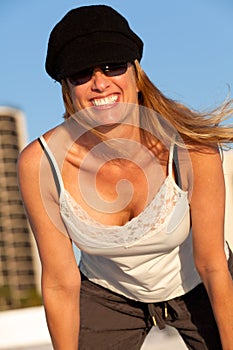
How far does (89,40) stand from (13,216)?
9064 centimetres

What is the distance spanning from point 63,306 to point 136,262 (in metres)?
0.32

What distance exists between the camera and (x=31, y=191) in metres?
3.22

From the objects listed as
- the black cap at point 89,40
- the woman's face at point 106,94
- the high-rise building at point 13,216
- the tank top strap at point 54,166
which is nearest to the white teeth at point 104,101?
the woman's face at point 106,94

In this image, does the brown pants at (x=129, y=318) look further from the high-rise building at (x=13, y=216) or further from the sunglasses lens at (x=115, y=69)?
the high-rise building at (x=13, y=216)

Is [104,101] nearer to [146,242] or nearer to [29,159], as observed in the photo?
[29,159]

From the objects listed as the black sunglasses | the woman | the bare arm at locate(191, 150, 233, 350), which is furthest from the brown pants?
the black sunglasses

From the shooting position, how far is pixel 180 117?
316 cm

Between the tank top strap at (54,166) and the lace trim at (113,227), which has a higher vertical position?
the tank top strap at (54,166)

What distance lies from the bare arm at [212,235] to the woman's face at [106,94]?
31cm

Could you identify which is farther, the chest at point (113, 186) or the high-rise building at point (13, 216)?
the high-rise building at point (13, 216)

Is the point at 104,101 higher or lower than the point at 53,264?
higher

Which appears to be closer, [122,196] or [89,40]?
[89,40]

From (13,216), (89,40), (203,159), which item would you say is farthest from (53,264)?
(13,216)

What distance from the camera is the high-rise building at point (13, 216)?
90.5 m
